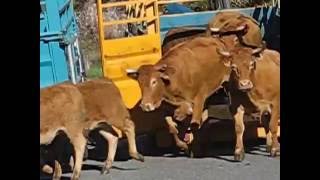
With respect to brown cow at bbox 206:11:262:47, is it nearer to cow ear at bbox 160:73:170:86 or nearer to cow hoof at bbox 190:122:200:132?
cow ear at bbox 160:73:170:86

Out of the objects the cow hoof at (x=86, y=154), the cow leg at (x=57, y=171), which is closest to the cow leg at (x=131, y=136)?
the cow hoof at (x=86, y=154)

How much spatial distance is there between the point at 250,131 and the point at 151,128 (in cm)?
50

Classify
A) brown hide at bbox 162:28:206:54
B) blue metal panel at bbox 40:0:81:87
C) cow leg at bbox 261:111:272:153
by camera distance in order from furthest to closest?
cow leg at bbox 261:111:272:153 < brown hide at bbox 162:28:206:54 < blue metal panel at bbox 40:0:81:87

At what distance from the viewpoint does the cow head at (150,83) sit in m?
4.28

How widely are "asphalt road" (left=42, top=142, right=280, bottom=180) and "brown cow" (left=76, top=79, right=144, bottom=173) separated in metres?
0.05

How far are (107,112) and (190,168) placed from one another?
499 millimetres

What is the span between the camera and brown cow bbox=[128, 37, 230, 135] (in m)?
4.29

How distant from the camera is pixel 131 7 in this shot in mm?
4281

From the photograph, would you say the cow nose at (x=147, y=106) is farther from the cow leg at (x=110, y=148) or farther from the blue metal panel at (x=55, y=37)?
the blue metal panel at (x=55, y=37)

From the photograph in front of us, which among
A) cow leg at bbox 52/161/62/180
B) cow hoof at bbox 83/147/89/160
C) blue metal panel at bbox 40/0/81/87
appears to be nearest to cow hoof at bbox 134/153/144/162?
cow hoof at bbox 83/147/89/160

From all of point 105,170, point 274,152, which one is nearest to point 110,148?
point 105,170

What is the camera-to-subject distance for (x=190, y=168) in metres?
4.34
